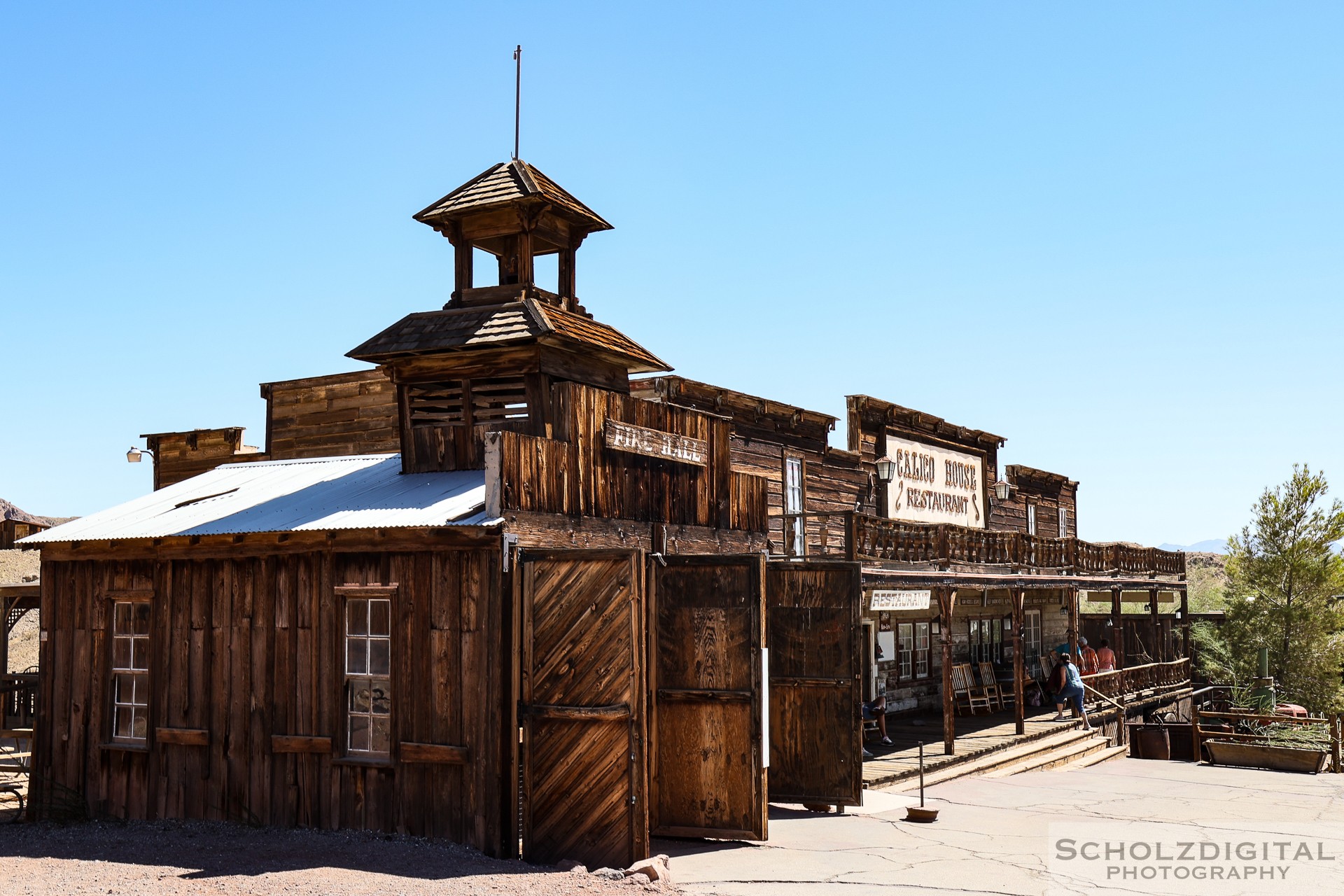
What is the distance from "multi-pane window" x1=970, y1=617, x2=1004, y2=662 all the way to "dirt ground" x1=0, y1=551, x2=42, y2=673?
85.5ft

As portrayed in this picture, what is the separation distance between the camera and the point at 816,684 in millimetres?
12570

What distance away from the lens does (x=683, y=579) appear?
11.2 meters

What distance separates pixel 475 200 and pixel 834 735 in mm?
7054

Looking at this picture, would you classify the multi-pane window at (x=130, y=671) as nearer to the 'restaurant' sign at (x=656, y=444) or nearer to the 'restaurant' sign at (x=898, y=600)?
the 'restaurant' sign at (x=656, y=444)

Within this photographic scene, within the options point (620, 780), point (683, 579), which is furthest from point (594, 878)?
point (683, 579)

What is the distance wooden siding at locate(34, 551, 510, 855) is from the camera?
10.4 meters

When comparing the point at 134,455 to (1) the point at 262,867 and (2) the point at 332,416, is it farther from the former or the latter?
(1) the point at 262,867

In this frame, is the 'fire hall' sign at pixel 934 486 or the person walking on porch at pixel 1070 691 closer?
the person walking on porch at pixel 1070 691

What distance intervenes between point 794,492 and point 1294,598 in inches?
588

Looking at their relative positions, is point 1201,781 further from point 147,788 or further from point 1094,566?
point 147,788

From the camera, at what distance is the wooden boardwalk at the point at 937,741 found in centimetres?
1530

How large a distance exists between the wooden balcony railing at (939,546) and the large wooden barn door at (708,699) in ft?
19.3

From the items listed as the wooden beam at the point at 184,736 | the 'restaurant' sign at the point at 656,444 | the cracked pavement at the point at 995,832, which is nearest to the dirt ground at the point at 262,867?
the wooden beam at the point at 184,736

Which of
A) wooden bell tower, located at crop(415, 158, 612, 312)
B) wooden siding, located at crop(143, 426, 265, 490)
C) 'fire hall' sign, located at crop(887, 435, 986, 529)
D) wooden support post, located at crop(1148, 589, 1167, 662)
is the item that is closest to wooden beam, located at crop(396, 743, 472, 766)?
wooden bell tower, located at crop(415, 158, 612, 312)
